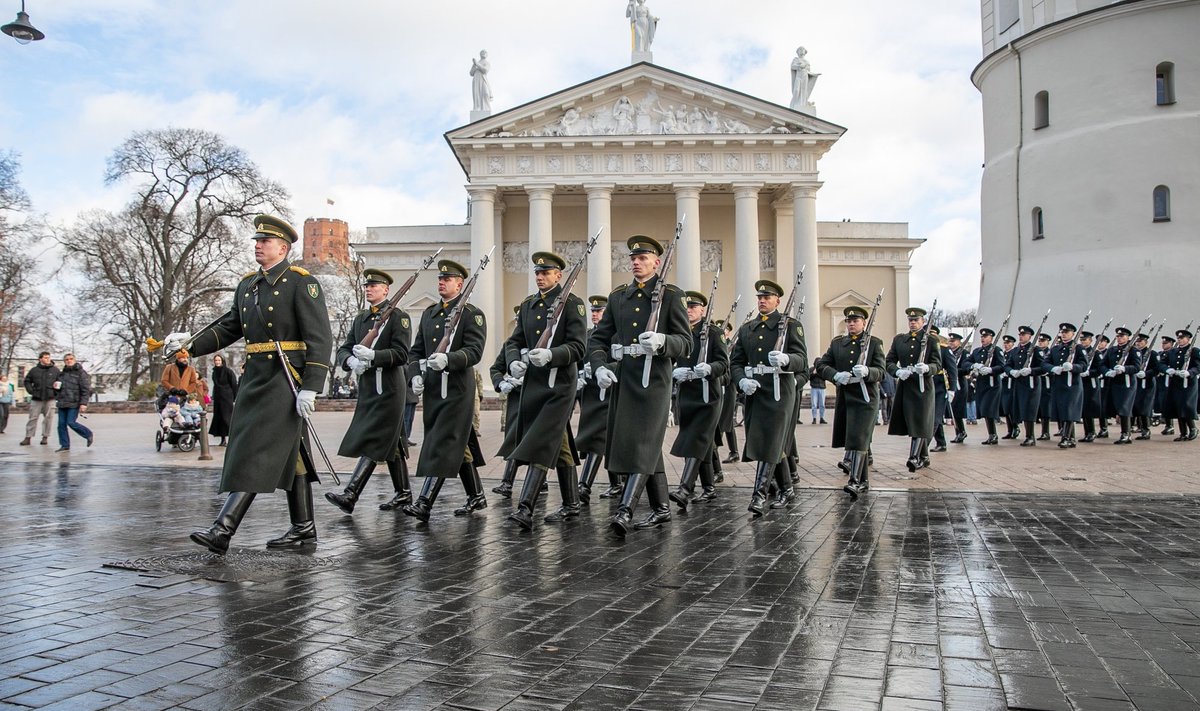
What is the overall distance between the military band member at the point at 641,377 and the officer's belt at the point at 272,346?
2.31 metres

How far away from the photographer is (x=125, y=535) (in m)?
7.48

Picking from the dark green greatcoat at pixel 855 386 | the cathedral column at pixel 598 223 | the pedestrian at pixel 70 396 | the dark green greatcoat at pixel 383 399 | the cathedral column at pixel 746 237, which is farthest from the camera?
the cathedral column at pixel 598 223

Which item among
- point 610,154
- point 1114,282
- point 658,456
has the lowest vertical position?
point 658,456

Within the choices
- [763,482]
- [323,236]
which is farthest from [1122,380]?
[323,236]

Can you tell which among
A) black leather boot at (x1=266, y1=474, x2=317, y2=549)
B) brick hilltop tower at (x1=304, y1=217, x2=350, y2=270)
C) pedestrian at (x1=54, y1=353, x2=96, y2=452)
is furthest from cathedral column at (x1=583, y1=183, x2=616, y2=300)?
brick hilltop tower at (x1=304, y1=217, x2=350, y2=270)

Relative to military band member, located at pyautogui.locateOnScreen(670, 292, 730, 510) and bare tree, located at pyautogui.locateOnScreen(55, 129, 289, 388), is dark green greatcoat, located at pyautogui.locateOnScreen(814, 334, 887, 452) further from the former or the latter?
bare tree, located at pyautogui.locateOnScreen(55, 129, 289, 388)

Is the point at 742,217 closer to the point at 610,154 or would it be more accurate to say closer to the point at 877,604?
the point at 610,154

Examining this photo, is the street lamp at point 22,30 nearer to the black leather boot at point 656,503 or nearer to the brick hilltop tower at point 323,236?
the black leather boot at point 656,503

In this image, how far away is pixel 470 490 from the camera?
8945 millimetres

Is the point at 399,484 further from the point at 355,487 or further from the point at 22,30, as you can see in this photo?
the point at 22,30

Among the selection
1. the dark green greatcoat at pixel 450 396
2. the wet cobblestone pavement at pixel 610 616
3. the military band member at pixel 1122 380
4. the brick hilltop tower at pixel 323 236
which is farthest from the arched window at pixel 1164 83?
the brick hilltop tower at pixel 323 236

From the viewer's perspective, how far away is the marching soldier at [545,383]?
25.4ft

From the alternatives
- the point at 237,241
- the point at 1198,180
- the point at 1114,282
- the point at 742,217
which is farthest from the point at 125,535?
the point at 237,241

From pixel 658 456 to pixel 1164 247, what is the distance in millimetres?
29559
